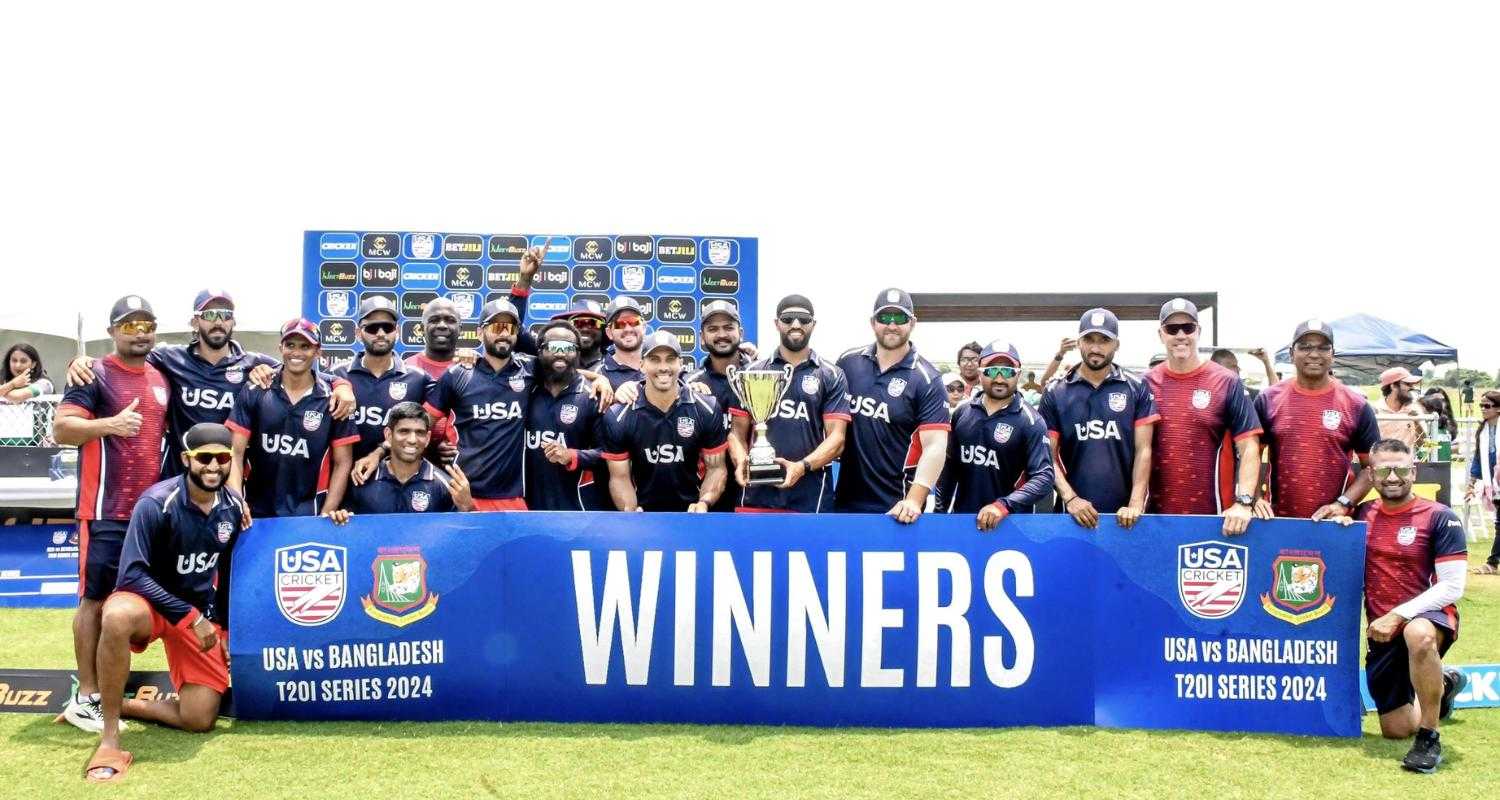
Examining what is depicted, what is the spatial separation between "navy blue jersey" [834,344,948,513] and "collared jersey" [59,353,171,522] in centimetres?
410

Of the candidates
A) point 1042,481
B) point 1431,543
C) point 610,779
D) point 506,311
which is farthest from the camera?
point 506,311

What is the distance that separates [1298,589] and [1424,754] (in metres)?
1.04

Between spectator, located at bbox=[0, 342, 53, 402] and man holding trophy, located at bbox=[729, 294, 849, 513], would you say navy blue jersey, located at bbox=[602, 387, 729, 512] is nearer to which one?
man holding trophy, located at bbox=[729, 294, 849, 513]

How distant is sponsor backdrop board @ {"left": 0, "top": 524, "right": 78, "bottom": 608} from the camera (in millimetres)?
10336

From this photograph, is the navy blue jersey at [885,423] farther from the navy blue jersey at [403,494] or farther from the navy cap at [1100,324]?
the navy blue jersey at [403,494]

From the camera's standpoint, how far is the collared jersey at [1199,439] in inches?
268

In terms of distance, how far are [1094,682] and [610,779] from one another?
108 inches

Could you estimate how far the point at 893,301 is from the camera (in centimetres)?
674

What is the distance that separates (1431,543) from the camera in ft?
19.7

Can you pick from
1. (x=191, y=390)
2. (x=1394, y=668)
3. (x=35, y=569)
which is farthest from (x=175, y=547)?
(x=1394, y=668)

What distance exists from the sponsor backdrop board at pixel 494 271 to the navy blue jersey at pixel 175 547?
11.5 meters

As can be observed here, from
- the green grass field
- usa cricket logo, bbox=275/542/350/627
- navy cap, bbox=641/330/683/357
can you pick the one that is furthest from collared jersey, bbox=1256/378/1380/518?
usa cricket logo, bbox=275/542/350/627

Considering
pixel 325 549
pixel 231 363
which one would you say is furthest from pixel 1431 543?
pixel 231 363

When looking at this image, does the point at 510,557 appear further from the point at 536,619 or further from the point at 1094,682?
the point at 1094,682
